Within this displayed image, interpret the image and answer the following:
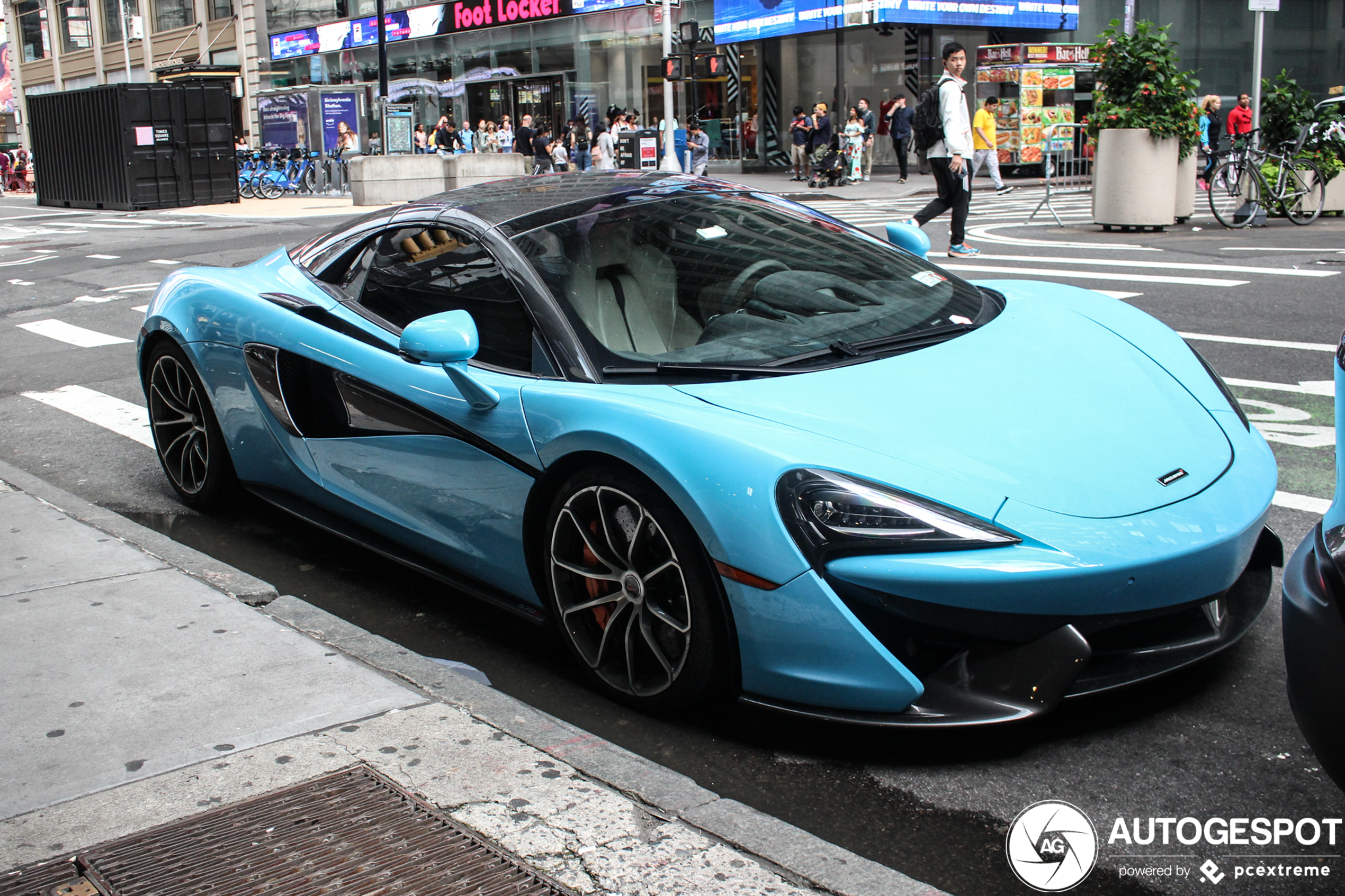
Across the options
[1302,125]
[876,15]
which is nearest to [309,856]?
[1302,125]

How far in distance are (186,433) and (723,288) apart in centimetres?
246

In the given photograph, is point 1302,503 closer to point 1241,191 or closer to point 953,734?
point 953,734

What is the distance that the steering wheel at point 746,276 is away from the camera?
3666 millimetres

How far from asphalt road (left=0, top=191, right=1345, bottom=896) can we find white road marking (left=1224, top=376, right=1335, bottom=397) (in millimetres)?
17

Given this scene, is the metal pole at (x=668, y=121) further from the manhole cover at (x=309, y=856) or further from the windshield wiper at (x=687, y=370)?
the manhole cover at (x=309, y=856)

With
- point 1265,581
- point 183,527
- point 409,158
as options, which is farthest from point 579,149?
point 1265,581

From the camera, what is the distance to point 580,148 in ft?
101

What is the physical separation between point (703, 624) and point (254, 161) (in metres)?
29.9

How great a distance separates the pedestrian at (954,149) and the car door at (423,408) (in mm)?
8653

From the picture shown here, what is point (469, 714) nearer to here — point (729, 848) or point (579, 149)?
point (729, 848)

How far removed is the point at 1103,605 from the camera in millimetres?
2641

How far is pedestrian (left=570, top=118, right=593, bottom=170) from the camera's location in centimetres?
3031

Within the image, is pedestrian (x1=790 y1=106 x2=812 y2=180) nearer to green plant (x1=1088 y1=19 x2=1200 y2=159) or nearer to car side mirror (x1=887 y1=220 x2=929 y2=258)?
green plant (x1=1088 y1=19 x2=1200 y2=159)

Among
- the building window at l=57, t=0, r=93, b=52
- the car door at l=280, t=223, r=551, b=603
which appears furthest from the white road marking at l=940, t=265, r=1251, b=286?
the building window at l=57, t=0, r=93, b=52
